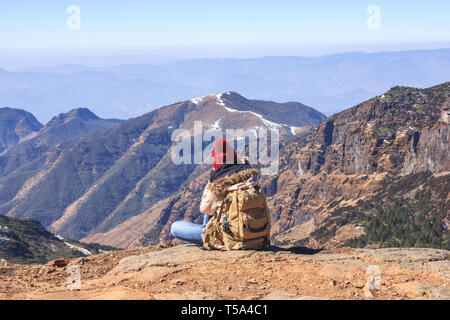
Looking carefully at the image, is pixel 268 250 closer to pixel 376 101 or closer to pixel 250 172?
pixel 250 172

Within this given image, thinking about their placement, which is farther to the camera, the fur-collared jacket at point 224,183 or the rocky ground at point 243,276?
the fur-collared jacket at point 224,183

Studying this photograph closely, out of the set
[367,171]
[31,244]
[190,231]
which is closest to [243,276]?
[190,231]

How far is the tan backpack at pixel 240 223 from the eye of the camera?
16156 millimetres

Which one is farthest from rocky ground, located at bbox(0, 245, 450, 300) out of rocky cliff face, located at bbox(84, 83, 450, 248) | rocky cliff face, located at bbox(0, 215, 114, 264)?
rocky cliff face, located at bbox(84, 83, 450, 248)

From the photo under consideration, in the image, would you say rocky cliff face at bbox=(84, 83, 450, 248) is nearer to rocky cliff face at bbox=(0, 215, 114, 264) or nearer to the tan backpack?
rocky cliff face at bbox=(0, 215, 114, 264)

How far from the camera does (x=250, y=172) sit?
16688mm

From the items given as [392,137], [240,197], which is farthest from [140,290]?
[392,137]

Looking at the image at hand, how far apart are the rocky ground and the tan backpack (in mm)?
518

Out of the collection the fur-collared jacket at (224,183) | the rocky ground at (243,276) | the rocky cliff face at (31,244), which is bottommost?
the rocky cliff face at (31,244)

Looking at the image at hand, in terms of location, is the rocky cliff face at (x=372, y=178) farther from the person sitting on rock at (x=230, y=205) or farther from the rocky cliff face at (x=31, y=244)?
the person sitting on rock at (x=230, y=205)

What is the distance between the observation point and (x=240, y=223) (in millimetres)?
16266

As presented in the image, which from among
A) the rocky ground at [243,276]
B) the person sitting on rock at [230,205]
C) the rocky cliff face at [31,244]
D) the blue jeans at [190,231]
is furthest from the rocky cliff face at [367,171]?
the person sitting on rock at [230,205]

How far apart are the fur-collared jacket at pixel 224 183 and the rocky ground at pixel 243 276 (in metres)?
1.68
